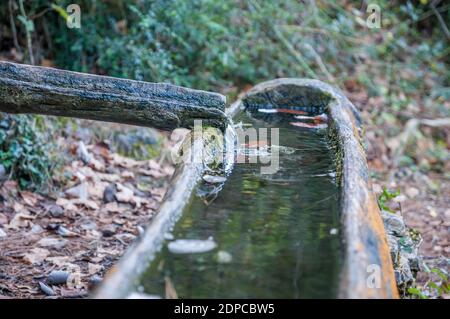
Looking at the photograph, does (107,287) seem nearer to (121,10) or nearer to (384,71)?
(121,10)

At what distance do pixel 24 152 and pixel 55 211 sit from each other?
522mm

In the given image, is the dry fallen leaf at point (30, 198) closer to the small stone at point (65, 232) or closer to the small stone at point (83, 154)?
the small stone at point (65, 232)

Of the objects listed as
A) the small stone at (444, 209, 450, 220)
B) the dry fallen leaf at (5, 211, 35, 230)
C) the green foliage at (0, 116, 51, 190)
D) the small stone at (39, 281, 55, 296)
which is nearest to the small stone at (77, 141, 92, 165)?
the green foliage at (0, 116, 51, 190)

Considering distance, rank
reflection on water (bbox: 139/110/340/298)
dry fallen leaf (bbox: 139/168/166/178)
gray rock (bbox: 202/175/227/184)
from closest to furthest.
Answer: reflection on water (bbox: 139/110/340/298)
gray rock (bbox: 202/175/227/184)
dry fallen leaf (bbox: 139/168/166/178)

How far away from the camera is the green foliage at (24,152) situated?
4020 millimetres

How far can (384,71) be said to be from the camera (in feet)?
24.0

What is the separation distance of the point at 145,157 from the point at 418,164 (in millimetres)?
3233

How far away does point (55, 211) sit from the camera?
392 centimetres

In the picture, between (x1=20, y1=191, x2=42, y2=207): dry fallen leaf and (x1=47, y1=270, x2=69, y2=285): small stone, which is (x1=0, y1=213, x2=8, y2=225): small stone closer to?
(x1=20, y1=191, x2=42, y2=207): dry fallen leaf

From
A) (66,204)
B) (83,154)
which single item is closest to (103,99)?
(66,204)

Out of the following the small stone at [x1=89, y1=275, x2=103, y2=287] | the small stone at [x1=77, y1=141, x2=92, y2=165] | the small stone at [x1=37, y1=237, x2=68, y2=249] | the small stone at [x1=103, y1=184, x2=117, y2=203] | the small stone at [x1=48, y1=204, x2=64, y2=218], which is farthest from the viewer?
A: the small stone at [x1=77, y1=141, x2=92, y2=165]

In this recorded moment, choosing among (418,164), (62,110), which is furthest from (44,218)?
(418,164)

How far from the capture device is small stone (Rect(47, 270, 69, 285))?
116 inches

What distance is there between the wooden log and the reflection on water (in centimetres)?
39
